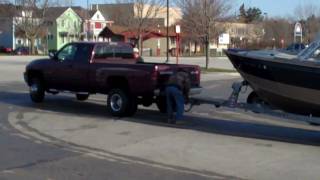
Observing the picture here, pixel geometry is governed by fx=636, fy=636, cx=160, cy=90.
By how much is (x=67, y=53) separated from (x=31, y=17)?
78954 mm

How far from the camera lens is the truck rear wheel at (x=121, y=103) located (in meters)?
15.5

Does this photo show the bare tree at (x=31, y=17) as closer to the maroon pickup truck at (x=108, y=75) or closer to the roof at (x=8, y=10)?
the roof at (x=8, y=10)

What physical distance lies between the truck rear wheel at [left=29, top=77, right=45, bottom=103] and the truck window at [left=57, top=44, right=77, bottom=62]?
1.22 m

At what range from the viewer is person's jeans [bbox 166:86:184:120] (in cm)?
1437

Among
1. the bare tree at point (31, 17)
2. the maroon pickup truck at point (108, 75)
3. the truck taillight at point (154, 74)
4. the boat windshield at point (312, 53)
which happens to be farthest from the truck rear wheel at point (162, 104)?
the bare tree at point (31, 17)

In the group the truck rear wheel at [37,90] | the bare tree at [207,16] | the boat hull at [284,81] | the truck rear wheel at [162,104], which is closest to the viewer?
the boat hull at [284,81]

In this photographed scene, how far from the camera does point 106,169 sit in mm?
9320

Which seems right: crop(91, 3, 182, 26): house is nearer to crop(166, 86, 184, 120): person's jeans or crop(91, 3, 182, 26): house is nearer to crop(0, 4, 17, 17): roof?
crop(0, 4, 17, 17): roof

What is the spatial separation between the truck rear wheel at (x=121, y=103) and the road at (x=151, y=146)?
29 cm

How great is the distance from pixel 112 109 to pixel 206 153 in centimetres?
548

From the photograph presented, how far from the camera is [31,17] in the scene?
310 ft

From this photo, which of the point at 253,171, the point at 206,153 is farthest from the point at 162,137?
the point at 253,171

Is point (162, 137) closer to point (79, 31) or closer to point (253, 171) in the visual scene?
point (253, 171)

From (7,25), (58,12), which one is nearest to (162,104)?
(7,25)
